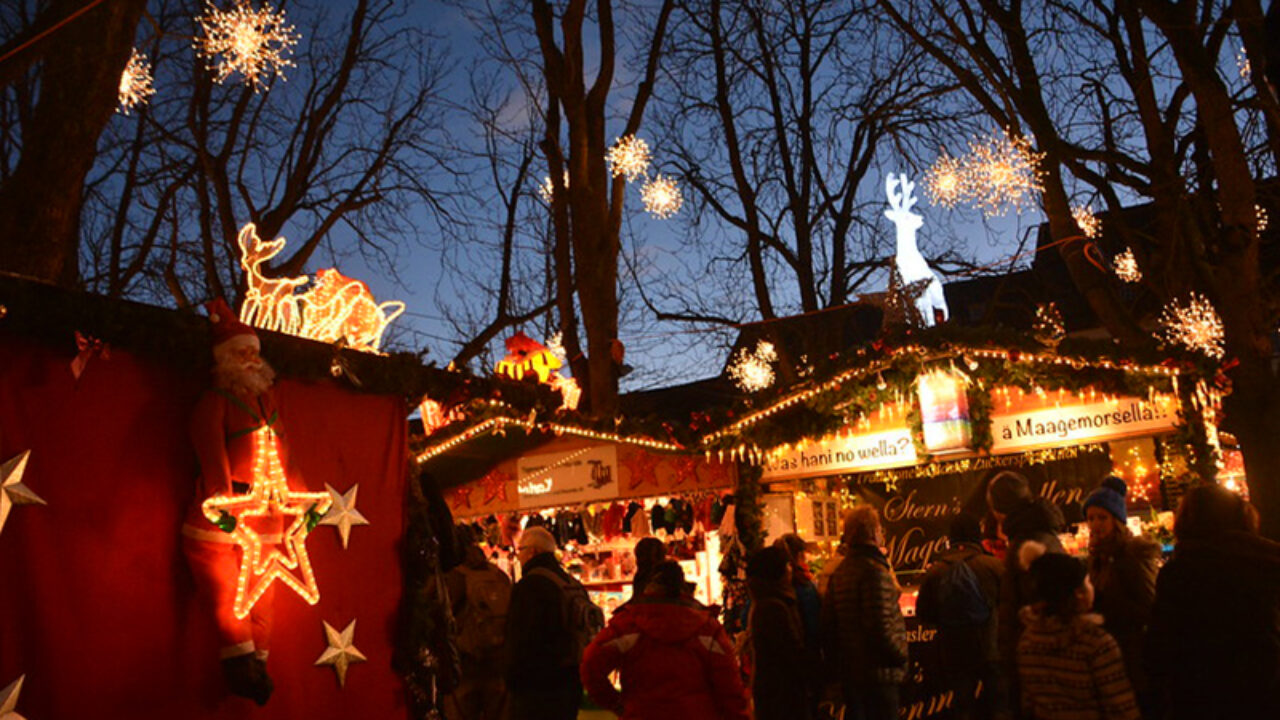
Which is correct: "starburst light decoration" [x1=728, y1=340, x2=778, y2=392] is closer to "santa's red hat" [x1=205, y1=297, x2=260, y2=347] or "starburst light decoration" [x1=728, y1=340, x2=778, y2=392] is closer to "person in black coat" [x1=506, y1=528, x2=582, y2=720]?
"person in black coat" [x1=506, y1=528, x2=582, y2=720]

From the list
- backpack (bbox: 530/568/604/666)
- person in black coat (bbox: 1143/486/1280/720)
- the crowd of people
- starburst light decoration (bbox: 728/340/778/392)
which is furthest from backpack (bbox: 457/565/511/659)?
starburst light decoration (bbox: 728/340/778/392)

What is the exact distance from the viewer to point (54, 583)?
4211mm

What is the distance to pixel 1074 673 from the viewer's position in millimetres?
3988

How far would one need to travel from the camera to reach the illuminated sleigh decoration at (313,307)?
5914 millimetres

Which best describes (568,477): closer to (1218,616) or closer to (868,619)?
(868,619)

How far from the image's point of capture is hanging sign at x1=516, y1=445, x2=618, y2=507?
37.0 ft

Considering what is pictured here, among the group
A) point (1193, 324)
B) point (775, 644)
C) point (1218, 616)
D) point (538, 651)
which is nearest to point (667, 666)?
point (538, 651)

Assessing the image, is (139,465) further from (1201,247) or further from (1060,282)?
(1060,282)

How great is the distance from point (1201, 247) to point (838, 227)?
9.31m

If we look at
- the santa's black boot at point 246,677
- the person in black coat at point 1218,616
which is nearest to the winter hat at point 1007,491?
the person in black coat at point 1218,616

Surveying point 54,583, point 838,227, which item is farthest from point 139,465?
point 838,227

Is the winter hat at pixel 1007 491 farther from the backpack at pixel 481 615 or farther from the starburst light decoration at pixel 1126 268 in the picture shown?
the starburst light decoration at pixel 1126 268

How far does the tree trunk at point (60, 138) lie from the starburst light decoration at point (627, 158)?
25.1 ft

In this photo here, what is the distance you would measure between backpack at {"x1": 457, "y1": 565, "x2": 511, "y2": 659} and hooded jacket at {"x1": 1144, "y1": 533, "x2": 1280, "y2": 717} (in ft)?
14.5
